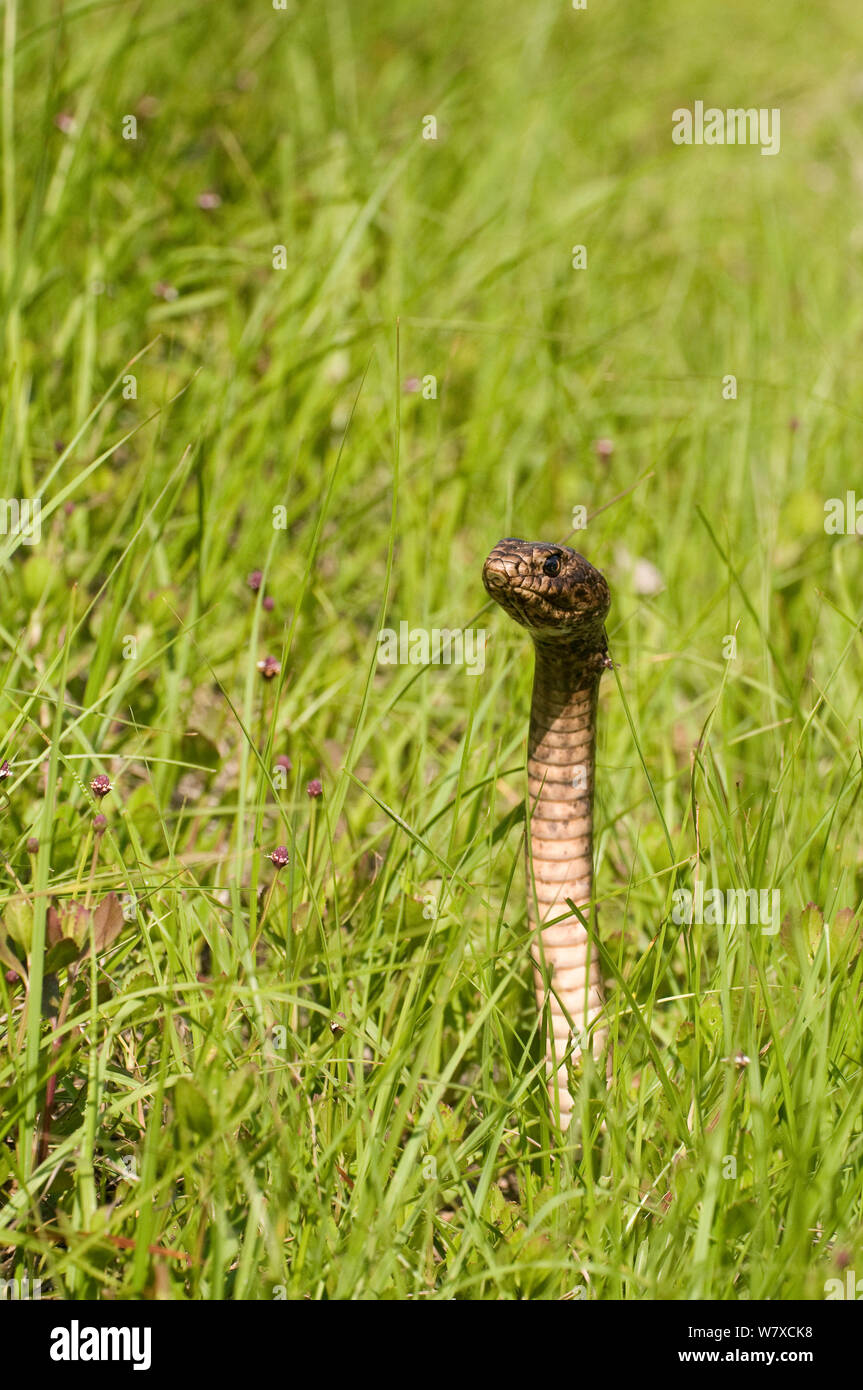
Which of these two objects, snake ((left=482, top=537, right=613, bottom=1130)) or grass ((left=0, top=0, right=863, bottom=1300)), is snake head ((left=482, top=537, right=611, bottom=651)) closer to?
snake ((left=482, top=537, right=613, bottom=1130))

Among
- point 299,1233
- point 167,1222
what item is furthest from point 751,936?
point 167,1222

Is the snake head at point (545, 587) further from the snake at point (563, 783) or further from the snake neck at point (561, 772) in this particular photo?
the snake neck at point (561, 772)

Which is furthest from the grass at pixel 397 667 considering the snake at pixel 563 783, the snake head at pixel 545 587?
the snake head at pixel 545 587

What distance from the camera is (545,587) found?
8.09 ft

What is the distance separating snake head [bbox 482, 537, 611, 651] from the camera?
2.47 meters

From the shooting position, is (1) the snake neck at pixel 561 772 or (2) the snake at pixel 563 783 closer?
(2) the snake at pixel 563 783

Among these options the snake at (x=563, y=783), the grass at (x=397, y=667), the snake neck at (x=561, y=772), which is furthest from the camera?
the snake neck at (x=561, y=772)

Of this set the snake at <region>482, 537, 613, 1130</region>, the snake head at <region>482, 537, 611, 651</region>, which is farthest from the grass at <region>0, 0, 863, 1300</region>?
the snake head at <region>482, 537, 611, 651</region>

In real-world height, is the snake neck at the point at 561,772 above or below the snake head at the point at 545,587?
below

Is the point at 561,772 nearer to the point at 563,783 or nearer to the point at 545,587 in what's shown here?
the point at 563,783

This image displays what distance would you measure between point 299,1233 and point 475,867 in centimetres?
88

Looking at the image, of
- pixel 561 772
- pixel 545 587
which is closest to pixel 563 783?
pixel 561 772

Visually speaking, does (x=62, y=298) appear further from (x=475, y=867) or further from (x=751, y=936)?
(x=751, y=936)

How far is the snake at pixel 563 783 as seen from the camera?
2529 millimetres
